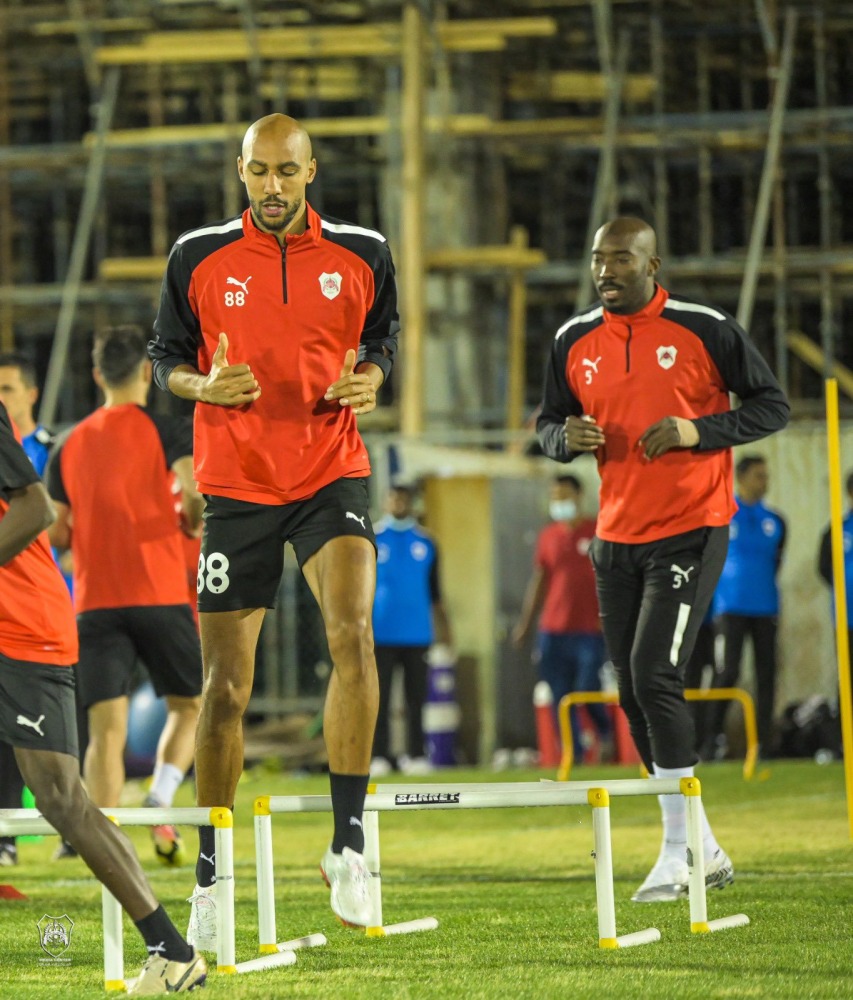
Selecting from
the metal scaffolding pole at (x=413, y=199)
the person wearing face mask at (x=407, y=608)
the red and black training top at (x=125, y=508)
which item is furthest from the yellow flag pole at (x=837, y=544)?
the metal scaffolding pole at (x=413, y=199)

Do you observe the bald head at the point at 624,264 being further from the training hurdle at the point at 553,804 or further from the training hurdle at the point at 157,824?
the training hurdle at the point at 157,824

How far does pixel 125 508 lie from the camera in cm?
848

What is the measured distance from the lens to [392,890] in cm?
739

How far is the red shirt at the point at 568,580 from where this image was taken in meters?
14.9

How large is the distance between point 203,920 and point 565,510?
394 inches

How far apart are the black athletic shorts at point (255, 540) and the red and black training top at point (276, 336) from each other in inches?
1.5

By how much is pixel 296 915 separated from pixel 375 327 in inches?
85.3

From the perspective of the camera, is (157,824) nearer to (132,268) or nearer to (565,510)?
(565,510)

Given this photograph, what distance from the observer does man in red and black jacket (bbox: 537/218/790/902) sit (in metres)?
6.83

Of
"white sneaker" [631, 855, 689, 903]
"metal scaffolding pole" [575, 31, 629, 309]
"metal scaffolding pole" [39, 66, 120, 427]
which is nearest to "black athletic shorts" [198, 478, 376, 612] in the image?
"white sneaker" [631, 855, 689, 903]

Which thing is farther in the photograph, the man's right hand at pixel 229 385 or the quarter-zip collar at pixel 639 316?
the quarter-zip collar at pixel 639 316

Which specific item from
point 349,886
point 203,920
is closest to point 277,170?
point 349,886

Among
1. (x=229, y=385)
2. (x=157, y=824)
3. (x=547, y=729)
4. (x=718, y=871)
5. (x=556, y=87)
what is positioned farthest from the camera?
(x=556, y=87)

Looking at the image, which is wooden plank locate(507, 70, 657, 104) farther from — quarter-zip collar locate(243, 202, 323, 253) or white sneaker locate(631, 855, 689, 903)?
quarter-zip collar locate(243, 202, 323, 253)
